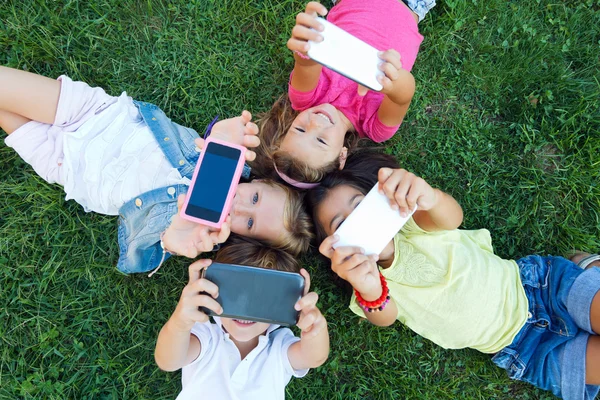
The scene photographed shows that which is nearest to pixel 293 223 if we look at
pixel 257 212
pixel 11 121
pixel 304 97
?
pixel 257 212

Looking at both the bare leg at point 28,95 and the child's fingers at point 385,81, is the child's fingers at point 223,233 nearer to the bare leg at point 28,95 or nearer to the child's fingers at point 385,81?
the child's fingers at point 385,81

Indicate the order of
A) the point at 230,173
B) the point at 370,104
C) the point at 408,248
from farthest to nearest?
1. the point at 370,104
2. the point at 408,248
3. the point at 230,173

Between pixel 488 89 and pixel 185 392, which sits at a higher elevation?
pixel 488 89

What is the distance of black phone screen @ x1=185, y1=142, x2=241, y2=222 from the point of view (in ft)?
7.23

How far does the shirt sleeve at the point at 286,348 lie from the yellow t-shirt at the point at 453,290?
2.23 feet

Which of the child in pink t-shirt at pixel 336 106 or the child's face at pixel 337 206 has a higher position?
the child in pink t-shirt at pixel 336 106

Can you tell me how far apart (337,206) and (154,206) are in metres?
1.15

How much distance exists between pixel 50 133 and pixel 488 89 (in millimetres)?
2992

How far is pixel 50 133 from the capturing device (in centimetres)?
291

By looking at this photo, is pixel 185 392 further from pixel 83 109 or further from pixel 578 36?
pixel 578 36

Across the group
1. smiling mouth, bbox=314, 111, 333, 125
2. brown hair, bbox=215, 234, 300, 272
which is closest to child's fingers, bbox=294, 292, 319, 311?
brown hair, bbox=215, 234, 300, 272

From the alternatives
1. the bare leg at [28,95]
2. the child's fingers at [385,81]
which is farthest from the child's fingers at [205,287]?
the bare leg at [28,95]

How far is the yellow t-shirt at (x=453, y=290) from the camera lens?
8.92 ft

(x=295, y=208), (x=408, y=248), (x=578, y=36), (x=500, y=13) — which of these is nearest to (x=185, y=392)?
(x=295, y=208)
